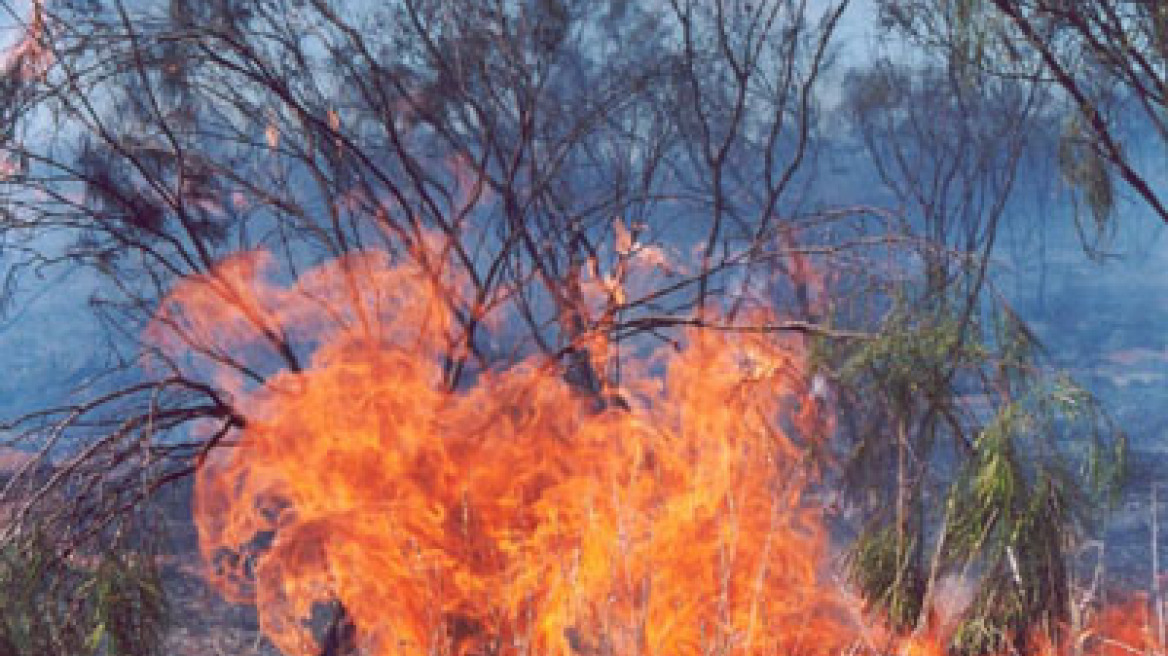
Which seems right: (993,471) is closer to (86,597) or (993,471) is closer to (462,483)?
(462,483)

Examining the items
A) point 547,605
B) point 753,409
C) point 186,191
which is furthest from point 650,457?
point 186,191

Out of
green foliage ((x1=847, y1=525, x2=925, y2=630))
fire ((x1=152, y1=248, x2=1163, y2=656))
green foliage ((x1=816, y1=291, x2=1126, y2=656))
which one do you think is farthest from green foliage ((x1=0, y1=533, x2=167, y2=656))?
green foliage ((x1=847, y1=525, x2=925, y2=630))

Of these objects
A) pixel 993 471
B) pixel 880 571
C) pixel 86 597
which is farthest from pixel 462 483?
pixel 993 471

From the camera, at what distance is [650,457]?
22.5ft

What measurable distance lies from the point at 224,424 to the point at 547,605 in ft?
6.17

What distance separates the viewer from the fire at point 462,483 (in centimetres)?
567

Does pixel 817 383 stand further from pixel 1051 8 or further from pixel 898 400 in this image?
pixel 1051 8

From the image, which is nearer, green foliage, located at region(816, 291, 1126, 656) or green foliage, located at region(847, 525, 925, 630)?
green foliage, located at region(816, 291, 1126, 656)

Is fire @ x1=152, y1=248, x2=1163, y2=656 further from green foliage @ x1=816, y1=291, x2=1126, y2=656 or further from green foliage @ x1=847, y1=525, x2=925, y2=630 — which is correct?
green foliage @ x1=816, y1=291, x2=1126, y2=656

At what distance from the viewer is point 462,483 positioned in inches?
228

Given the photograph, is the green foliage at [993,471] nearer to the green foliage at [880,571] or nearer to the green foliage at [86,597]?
the green foliage at [880,571]

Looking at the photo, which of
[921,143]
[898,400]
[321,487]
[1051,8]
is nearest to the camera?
[321,487]

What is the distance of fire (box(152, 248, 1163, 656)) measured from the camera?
567cm

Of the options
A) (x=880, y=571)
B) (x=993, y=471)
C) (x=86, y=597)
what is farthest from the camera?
(x=880, y=571)
